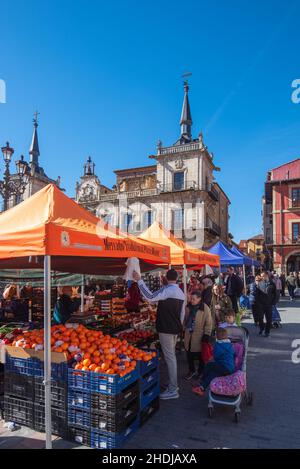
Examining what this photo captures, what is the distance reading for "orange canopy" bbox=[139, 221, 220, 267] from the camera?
25.2 ft

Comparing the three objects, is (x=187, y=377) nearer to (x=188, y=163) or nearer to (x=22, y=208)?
(x=22, y=208)

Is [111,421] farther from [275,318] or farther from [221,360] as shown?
[275,318]

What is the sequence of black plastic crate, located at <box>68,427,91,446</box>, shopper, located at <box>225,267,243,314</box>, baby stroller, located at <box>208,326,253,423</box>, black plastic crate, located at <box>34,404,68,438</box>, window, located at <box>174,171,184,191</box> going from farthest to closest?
window, located at <box>174,171,184,191</box> → shopper, located at <box>225,267,243,314</box> → baby stroller, located at <box>208,326,253,423</box> → black plastic crate, located at <box>34,404,68,438</box> → black plastic crate, located at <box>68,427,91,446</box>

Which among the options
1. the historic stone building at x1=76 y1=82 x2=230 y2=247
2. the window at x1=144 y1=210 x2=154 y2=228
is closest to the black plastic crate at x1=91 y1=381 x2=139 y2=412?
the historic stone building at x1=76 y1=82 x2=230 y2=247

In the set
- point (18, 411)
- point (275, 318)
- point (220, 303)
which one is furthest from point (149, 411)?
point (275, 318)

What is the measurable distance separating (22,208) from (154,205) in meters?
31.4

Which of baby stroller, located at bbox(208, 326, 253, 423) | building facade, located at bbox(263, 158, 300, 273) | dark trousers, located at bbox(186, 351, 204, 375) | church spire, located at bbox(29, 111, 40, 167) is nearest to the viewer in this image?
baby stroller, located at bbox(208, 326, 253, 423)

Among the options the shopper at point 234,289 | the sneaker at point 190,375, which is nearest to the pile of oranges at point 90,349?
the sneaker at point 190,375

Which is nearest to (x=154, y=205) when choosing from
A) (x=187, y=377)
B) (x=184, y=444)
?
(x=187, y=377)

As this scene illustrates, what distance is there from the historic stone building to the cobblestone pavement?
28.4 m

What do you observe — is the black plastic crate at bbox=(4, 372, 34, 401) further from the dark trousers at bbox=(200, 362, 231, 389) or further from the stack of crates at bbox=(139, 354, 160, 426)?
the dark trousers at bbox=(200, 362, 231, 389)

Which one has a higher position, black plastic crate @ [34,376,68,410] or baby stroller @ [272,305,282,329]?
black plastic crate @ [34,376,68,410]

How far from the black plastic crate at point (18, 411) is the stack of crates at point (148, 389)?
54.5 inches
